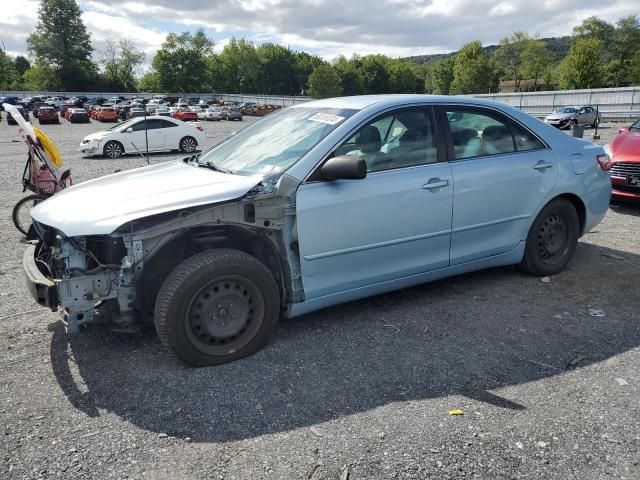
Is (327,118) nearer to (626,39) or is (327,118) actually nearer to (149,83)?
(626,39)

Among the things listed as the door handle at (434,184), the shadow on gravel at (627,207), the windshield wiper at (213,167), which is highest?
the windshield wiper at (213,167)

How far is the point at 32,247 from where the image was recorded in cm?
379

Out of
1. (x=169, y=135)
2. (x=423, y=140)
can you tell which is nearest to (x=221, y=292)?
(x=423, y=140)

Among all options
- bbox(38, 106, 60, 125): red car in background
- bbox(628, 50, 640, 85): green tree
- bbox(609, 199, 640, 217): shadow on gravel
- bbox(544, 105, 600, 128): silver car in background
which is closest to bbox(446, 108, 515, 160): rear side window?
bbox(609, 199, 640, 217): shadow on gravel

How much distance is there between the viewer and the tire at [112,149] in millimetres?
18484

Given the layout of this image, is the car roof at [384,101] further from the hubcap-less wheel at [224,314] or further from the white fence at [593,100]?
the white fence at [593,100]

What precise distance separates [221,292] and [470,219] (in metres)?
2.16

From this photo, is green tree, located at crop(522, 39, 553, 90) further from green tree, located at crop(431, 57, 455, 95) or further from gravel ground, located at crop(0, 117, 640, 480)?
gravel ground, located at crop(0, 117, 640, 480)

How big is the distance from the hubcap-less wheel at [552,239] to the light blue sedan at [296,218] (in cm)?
18

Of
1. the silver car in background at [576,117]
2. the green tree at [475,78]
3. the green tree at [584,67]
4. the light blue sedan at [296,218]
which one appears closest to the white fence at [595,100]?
the silver car in background at [576,117]

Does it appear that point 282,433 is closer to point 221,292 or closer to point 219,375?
point 219,375

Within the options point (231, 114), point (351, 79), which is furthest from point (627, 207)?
point (351, 79)

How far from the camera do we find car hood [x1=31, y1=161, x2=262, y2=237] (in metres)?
3.16

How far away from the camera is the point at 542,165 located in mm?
4711
